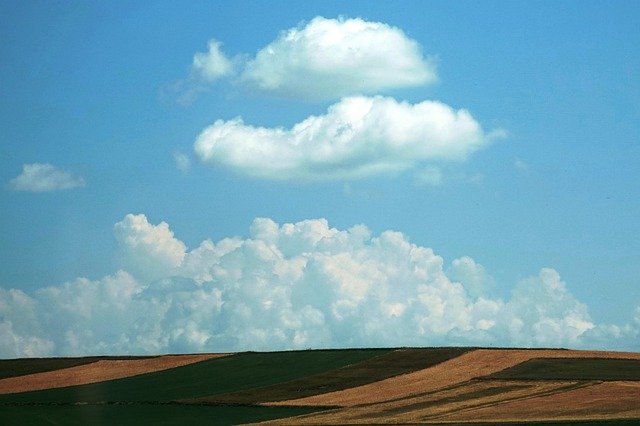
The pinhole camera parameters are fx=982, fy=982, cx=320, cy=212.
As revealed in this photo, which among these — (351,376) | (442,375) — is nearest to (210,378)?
(351,376)

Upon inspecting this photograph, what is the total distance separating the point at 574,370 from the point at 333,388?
18.3m

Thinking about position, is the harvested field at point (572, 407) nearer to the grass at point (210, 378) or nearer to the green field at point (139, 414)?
the green field at point (139, 414)

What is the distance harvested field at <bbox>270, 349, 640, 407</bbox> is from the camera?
67.9 metres

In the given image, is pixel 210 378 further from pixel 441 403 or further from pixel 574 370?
pixel 574 370

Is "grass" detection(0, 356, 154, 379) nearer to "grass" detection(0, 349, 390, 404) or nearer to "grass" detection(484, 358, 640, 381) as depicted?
"grass" detection(0, 349, 390, 404)

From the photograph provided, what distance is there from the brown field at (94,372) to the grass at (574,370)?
3062 cm

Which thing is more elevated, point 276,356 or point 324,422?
point 276,356

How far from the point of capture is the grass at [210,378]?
239ft

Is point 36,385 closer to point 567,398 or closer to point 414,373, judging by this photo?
point 414,373

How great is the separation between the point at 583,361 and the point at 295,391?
2407 cm

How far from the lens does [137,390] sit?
76.1 meters

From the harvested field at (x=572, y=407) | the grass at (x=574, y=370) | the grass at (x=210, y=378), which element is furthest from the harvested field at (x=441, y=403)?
the grass at (x=210, y=378)

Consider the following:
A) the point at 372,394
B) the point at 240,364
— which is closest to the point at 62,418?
the point at 372,394

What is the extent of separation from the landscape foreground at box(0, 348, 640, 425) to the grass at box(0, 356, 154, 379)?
0.10 metres
